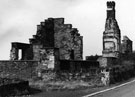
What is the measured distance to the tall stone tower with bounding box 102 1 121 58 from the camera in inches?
1292

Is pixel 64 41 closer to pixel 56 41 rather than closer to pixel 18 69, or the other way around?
pixel 56 41

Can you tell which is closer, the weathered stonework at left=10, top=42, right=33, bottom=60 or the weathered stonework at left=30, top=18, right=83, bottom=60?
the weathered stonework at left=10, top=42, right=33, bottom=60

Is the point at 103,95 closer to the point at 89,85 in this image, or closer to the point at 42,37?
the point at 89,85

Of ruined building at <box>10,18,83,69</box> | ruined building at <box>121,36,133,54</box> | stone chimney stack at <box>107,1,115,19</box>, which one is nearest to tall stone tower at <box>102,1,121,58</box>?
stone chimney stack at <box>107,1,115,19</box>

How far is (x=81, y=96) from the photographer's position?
1523 centimetres

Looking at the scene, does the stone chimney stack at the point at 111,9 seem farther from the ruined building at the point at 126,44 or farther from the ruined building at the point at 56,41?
the ruined building at the point at 126,44

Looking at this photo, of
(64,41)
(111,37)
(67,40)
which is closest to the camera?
(111,37)

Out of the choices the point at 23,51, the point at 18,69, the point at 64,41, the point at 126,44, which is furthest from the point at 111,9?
the point at 18,69

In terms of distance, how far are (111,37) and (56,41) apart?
5585mm

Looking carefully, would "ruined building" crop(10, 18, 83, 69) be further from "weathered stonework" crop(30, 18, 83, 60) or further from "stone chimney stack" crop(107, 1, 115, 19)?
"stone chimney stack" crop(107, 1, 115, 19)

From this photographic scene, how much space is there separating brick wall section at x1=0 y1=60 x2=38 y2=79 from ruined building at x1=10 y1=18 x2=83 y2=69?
27.6 ft

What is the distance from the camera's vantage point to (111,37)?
33.0 metres

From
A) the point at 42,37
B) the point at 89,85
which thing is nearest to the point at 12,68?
the point at 89,85

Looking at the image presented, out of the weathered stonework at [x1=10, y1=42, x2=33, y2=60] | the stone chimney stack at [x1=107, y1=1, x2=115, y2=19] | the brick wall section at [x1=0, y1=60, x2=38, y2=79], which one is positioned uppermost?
the stone chimney stack at [x1=107, y1=1, x2=115, y2=19]
